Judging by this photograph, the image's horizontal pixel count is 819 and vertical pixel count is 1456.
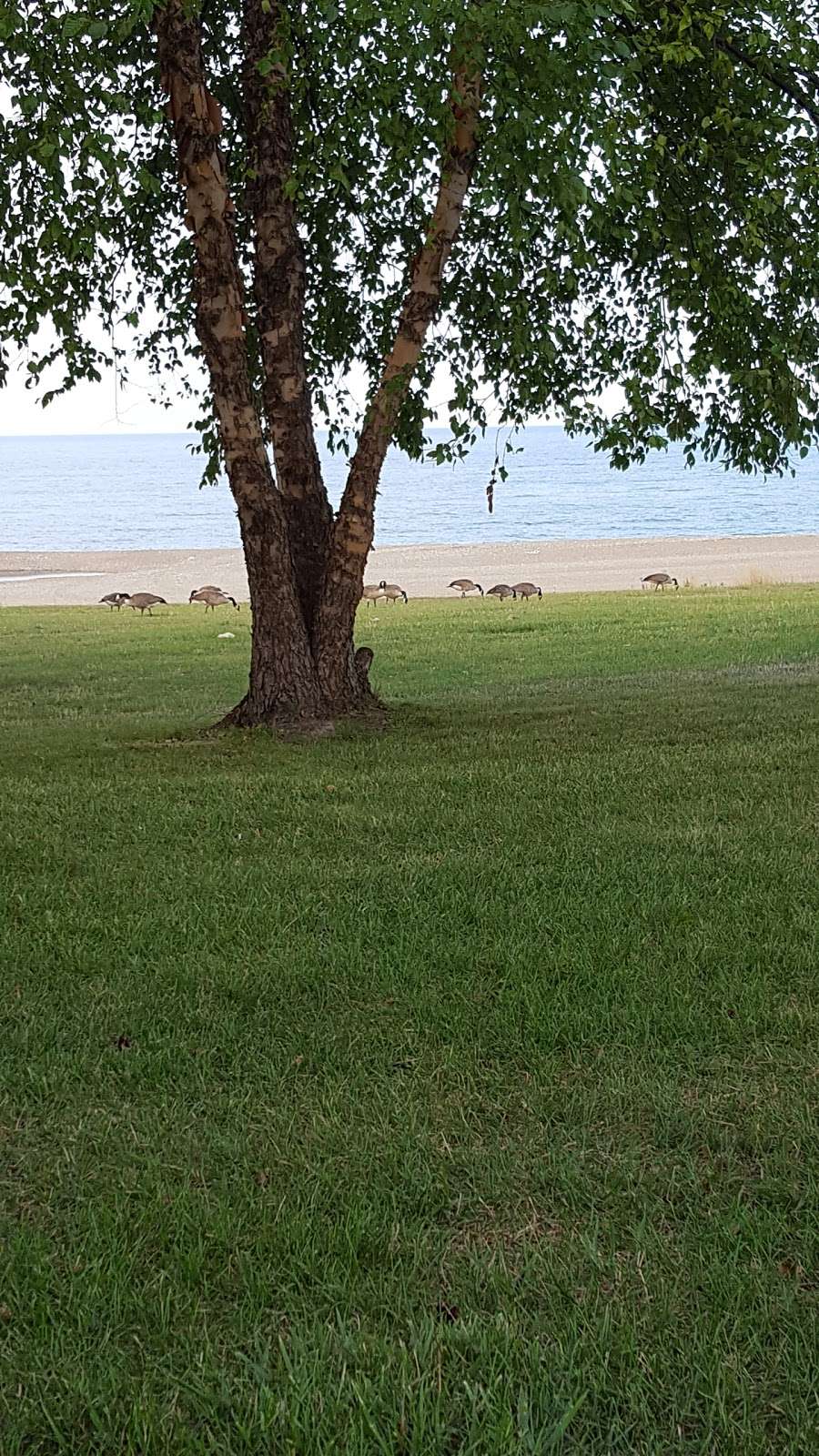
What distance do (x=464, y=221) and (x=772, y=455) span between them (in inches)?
136

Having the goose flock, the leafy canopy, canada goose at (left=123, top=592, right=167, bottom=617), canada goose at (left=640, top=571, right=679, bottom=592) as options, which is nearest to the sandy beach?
canada goose at (left=640, top=571, right=679, bottom=592)

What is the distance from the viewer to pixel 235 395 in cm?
998

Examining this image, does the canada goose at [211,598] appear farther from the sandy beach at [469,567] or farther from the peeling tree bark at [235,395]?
the peeling tree bark at [235,395]

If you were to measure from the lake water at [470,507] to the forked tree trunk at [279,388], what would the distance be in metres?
23.5

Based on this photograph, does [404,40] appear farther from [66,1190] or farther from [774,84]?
[66,1190]

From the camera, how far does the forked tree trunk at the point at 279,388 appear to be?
9719 millimetres

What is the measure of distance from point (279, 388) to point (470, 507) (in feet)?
233

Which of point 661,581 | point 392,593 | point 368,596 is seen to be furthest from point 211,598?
point 661,581

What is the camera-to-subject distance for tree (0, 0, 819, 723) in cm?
850

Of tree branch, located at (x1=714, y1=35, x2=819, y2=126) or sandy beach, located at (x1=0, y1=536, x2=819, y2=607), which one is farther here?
sandy beach, located at (x1=0, y1=536, x2=819, y2=607)

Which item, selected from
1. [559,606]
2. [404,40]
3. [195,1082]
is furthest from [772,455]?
[559,606]

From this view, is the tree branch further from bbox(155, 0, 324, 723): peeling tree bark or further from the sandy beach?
the sandy beach

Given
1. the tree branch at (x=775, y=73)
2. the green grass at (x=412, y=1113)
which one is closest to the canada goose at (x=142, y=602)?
the tree branch at (x=775, y=73)

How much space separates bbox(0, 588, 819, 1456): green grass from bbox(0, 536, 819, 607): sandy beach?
25.6 m
